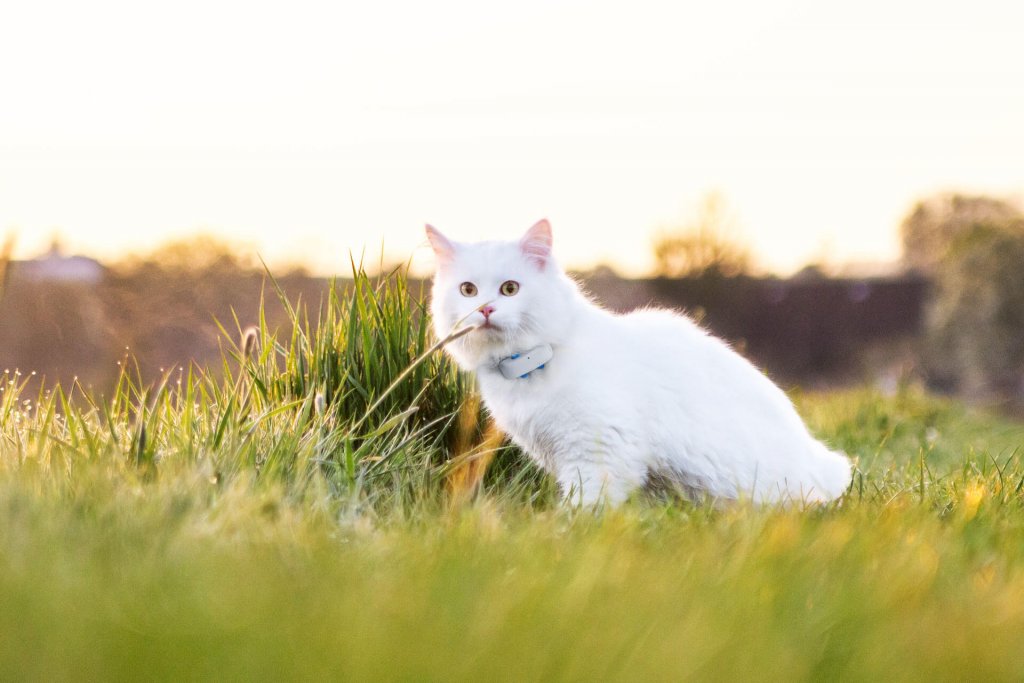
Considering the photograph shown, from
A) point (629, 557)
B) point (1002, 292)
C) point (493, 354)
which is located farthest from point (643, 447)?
point (1002, 292)

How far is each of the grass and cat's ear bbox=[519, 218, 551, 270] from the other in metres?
0.86

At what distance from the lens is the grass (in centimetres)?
138

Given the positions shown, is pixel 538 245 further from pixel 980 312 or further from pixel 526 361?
pixel 980 312

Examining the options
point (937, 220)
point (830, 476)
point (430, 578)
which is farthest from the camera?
point (937, 220)

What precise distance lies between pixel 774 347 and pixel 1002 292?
348cm

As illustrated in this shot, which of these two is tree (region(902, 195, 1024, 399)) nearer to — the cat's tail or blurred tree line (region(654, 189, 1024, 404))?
blurred tree line (region(654, 189, 1024, 404))

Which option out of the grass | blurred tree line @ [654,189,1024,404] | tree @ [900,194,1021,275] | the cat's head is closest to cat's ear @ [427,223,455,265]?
the cat's head

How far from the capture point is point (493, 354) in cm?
322

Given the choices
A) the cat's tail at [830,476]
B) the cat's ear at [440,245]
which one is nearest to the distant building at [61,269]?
the cat's ear at [440,245]

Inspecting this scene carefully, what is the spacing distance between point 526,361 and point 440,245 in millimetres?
531

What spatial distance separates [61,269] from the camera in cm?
925

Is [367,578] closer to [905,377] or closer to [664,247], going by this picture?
[905,377]

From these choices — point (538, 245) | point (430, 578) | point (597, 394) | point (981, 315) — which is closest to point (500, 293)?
point (538, 245)

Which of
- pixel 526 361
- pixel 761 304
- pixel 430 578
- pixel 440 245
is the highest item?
pixel 440 245
